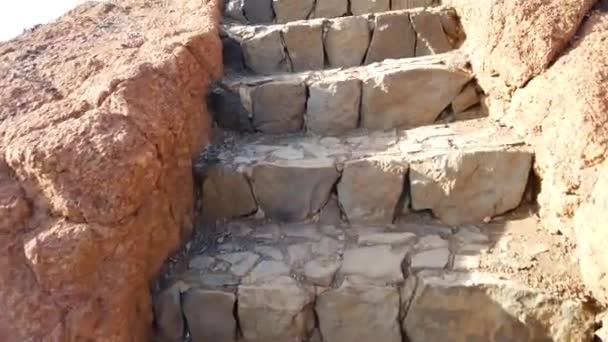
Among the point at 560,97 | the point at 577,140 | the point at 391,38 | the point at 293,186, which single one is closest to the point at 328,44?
the point at 391,38

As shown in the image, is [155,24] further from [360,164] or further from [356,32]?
[360,164]

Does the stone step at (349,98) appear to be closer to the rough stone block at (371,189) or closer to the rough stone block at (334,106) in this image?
the rough stone block at (334,106)

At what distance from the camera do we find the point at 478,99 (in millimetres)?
2498

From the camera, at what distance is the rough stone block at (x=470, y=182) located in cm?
210

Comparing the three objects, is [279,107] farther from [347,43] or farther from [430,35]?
[430,35]

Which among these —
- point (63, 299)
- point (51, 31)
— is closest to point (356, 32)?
point (51, 31)

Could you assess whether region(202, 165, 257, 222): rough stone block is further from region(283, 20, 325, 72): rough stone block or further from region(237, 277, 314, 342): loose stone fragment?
region(283, 20, 325, 72): rough stone block

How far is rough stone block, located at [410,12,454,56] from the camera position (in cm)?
285

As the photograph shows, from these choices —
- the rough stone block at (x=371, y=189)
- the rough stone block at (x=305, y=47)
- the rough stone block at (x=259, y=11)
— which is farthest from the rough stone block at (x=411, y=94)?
the rough stone block at (x=259, y=11)

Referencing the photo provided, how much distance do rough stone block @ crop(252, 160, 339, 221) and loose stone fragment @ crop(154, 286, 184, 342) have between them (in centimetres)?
49

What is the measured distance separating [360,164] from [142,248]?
809 mm

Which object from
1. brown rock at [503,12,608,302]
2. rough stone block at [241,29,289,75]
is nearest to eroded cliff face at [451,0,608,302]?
brown rock at [503,12,608,302]

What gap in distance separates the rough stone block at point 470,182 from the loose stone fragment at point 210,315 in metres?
0.75

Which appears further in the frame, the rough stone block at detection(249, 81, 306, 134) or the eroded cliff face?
the rough stone block at detection(249, 81, 306, 134)
